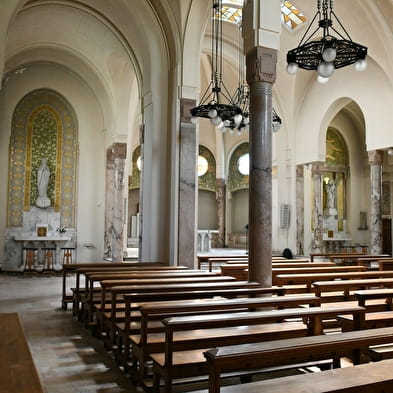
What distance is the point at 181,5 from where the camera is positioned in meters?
9.70

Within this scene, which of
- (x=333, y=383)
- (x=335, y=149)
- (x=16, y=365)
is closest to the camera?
(x=333, y=383)

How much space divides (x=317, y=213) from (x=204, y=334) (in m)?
14.1

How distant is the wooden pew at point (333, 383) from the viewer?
2115 millimetres

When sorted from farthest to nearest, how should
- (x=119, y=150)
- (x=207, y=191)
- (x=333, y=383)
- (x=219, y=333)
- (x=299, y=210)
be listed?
(x=207, y=191) → (x=299, y=210) → (x=119, y=150) → (x=219, y=333) → (x=333, y=383)

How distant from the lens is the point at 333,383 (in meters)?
2.17

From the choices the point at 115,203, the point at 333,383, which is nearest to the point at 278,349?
the point at 333,383

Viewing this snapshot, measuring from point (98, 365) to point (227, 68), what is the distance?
17175 mm

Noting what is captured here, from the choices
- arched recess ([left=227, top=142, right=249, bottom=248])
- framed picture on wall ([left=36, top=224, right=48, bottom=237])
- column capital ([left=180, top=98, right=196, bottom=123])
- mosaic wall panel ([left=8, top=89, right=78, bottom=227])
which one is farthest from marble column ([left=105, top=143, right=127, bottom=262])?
arched recess ([left=227, top=142, right=249, bottom=248])

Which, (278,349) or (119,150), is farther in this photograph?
(119,150)

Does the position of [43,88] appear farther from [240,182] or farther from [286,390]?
[286,390]

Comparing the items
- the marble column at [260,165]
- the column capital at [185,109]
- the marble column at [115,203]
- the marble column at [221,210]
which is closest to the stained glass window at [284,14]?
the marble column at [115,203]

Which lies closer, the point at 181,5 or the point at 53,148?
the point at 181,5

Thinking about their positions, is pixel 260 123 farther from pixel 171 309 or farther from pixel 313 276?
pixel 171 309

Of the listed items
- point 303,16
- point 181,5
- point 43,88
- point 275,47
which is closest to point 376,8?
point 303,16
